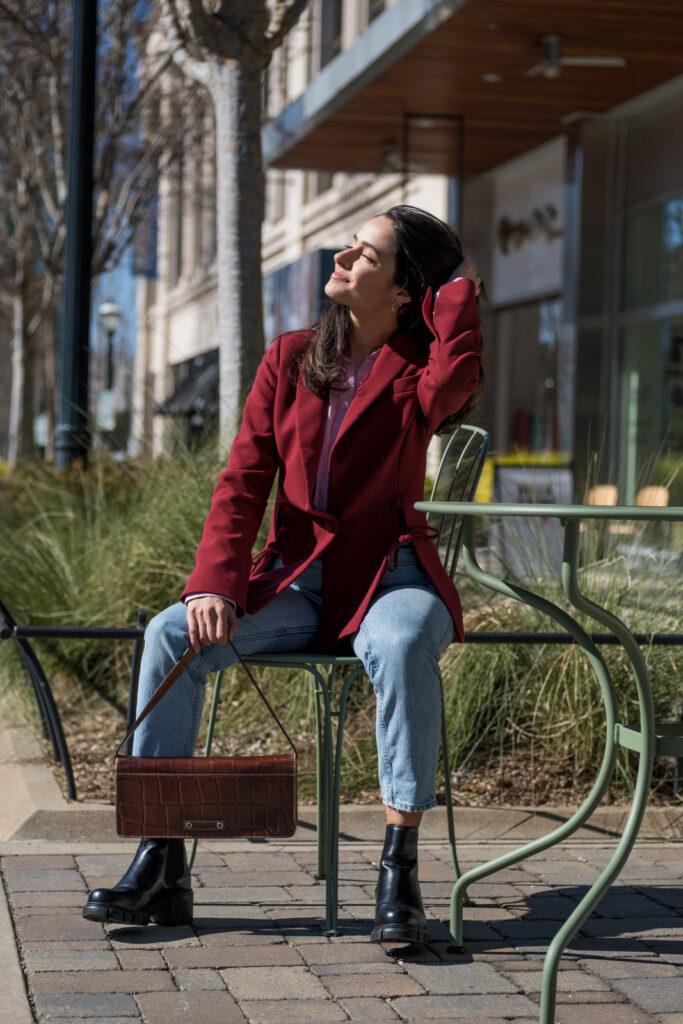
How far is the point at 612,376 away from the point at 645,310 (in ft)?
2.79

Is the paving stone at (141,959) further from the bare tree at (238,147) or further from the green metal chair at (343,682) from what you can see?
the bare tree at (238,147)

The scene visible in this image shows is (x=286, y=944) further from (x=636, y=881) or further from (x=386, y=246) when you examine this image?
(x=386, y=246)

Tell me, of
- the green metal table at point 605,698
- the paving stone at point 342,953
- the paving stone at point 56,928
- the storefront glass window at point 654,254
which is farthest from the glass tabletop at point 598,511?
the storefront glass window at point 654,254

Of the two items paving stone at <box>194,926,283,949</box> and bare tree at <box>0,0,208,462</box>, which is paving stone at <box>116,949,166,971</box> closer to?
paving stone at <box>194,926,283,949</box>

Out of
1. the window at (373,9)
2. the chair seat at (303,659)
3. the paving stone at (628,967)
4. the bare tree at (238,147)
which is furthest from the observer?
the window at (373,9)

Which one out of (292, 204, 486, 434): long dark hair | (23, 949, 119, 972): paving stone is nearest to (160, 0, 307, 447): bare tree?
(292, 204, 486, 434): long dark hair

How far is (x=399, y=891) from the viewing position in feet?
11.6

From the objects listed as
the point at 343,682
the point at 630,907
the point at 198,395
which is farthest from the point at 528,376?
the point at 343,682

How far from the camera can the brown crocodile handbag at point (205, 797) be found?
3.51 meters

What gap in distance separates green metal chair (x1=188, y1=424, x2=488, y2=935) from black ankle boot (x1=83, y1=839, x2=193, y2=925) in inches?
10.1

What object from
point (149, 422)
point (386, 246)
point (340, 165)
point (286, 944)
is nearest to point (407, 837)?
point (286, 944)

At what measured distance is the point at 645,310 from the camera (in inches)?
587

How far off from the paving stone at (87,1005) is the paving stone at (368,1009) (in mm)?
428

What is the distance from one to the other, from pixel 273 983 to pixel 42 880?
1.04m
